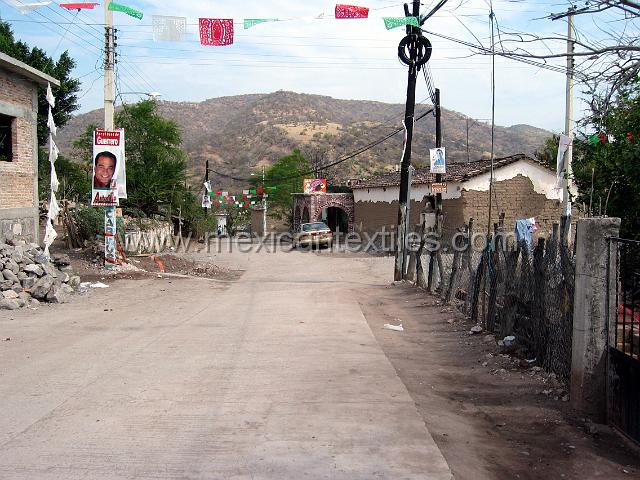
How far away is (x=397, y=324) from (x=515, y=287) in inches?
134

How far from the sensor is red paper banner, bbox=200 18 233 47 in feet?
49.9

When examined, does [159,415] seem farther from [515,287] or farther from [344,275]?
[344,275]

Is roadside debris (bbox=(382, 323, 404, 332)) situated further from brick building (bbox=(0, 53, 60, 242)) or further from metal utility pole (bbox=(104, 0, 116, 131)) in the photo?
metal utility pole (bbox=(104, 0, 116, 131))

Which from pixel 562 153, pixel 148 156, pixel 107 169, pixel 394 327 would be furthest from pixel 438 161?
pixel 148 156

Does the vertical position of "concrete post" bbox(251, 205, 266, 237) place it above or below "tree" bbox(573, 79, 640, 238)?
below

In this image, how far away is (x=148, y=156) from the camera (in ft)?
106

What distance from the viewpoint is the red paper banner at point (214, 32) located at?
49.9ft

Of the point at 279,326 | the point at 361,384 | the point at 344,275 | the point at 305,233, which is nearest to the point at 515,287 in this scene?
the point at 361,384

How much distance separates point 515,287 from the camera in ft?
29.0

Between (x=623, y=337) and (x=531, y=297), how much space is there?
2484mm

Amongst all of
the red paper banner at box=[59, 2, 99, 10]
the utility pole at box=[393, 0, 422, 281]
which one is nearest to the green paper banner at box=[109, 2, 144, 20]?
the red paper banner at box=[59, 2, 99, 10]

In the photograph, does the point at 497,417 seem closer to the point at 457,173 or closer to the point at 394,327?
the point at 394,327

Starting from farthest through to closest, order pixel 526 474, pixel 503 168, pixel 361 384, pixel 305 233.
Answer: pixel 305 233
pixel 503 168
pixel 361 384
pixel 526 474

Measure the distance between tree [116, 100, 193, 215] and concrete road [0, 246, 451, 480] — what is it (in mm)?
20463
